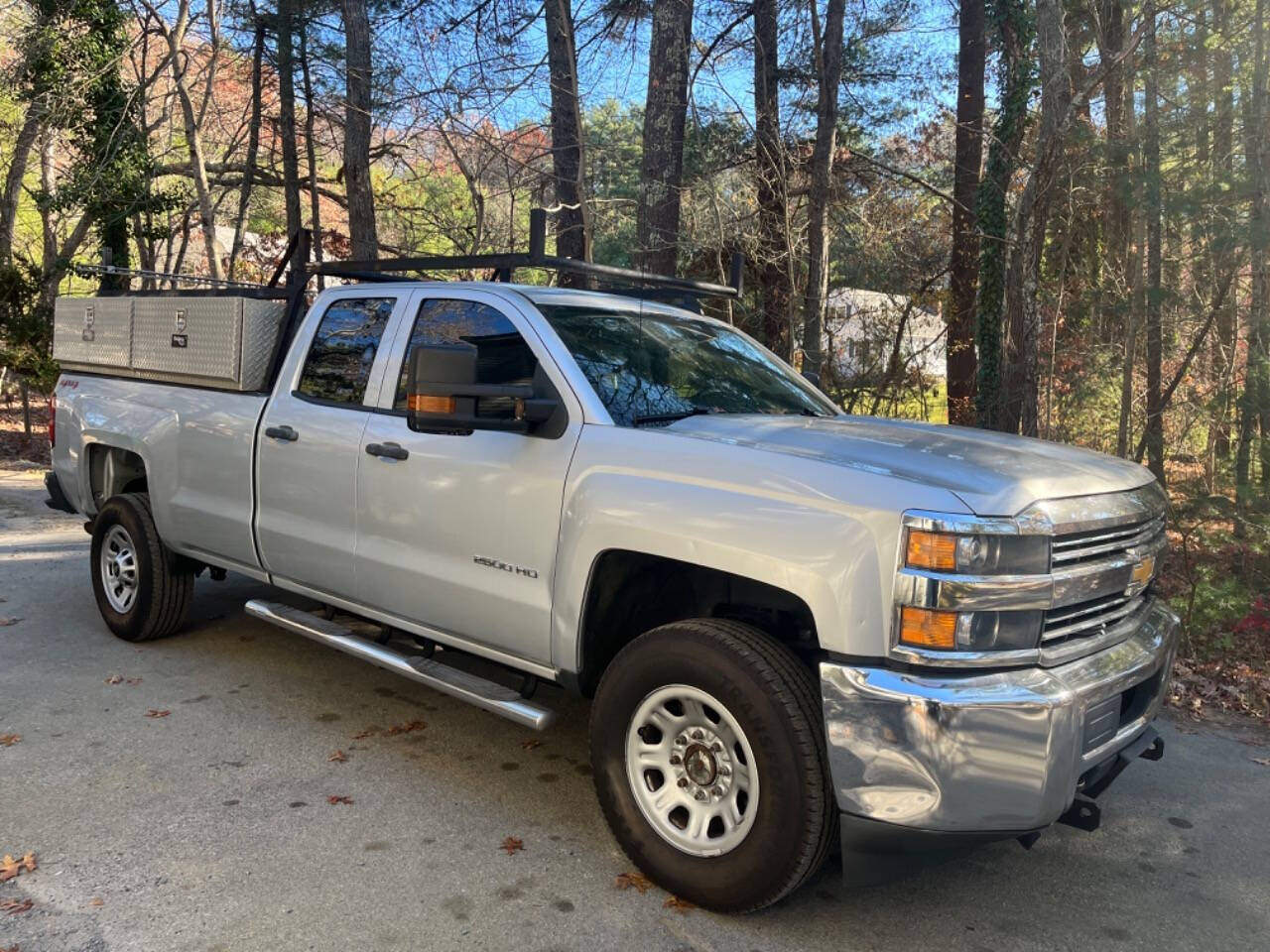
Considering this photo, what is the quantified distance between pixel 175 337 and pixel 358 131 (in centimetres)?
780

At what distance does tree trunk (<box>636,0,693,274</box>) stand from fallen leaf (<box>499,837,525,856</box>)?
269 inches

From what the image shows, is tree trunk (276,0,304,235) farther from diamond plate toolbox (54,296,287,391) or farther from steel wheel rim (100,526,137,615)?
steel wheel rim (100,526,137,615)

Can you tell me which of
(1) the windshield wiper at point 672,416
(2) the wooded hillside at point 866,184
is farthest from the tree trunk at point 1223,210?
(1) the windshield wiper at point 672,416

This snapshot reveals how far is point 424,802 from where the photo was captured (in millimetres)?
3936

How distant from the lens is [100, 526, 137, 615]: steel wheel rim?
5.92m

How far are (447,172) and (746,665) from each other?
1507 centimetres

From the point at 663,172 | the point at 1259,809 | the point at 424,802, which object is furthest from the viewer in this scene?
the point at 663,172

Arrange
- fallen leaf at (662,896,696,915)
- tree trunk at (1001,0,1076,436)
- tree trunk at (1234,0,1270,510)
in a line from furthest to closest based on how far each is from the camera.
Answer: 1. tree trunk at (1001,0,1076,436)
2. tree trunk at (1234,0,1270,510)
3. fallen leaf at (662,896,696,915)

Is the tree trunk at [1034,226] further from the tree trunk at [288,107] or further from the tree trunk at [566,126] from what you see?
the tree trunk at [288,107]

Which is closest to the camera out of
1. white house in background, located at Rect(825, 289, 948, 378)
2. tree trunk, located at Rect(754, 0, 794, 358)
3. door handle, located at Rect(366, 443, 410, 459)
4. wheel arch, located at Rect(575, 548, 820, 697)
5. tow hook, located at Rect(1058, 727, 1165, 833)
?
tow hook, located at Rect(1058, 727, 1165, 833)

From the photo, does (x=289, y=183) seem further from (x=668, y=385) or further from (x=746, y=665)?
(x=746, y=665)

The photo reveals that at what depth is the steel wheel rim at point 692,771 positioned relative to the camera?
10.3 ft

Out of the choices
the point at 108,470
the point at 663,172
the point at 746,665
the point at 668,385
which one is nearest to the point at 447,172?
the point at 663,172

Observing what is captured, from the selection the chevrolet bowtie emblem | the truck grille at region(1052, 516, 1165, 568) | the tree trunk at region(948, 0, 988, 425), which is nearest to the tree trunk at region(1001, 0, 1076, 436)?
the chevrolet bowtie emblem
